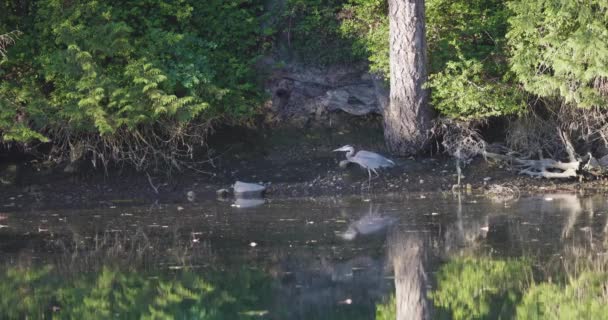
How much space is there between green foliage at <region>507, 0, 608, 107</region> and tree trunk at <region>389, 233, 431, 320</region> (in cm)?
456

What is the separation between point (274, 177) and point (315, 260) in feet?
20.0

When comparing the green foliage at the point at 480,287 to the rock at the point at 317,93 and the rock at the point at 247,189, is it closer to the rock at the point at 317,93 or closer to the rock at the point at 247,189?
the rock at the point at 247,189

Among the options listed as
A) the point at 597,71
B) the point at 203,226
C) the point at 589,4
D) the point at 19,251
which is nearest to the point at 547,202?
the point at 597,71

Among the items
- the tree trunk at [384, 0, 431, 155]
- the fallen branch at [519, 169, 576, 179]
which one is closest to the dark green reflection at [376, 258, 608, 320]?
the fallen branch at [519, 169, 576, 179]

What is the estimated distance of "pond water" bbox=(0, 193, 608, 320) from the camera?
9.49m

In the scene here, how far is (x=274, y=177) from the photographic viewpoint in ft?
57.1

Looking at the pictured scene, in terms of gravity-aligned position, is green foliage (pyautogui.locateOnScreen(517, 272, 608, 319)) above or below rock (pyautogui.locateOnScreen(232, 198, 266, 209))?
below

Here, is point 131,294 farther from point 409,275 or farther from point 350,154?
point 350,154

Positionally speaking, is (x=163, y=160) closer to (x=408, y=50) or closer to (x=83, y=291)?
(x=408, y=50)

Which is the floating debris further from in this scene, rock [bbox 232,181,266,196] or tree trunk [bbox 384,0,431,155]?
tree trunk [bbox 384,0,431,155]

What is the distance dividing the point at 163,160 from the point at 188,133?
2.15ft

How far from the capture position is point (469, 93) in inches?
640

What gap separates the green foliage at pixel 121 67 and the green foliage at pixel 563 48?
15.8 ft

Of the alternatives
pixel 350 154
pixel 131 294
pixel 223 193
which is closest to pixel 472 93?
pixel 350 154
